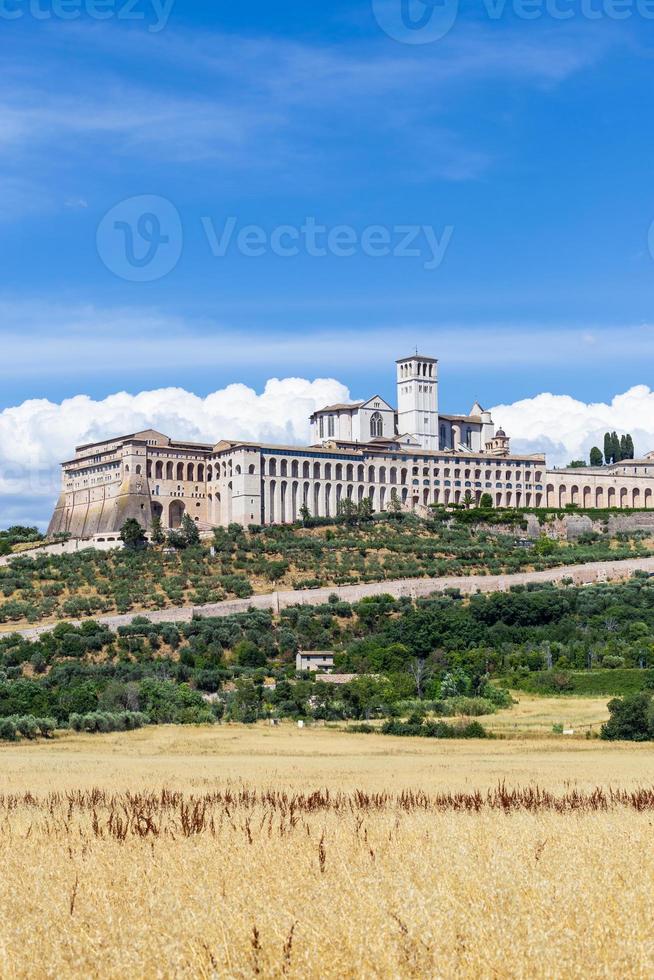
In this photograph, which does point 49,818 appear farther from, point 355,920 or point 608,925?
point 608,925

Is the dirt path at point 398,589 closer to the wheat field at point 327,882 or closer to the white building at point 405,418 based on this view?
the white building at point 405,418

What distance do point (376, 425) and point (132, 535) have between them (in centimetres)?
3842

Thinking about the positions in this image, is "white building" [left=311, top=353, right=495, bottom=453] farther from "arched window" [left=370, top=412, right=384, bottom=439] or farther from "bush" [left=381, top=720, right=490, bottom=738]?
"bush" [left=381, top=720, right=490, bottom=738]

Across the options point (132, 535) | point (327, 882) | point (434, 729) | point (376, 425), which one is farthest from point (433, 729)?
point (376, 425)

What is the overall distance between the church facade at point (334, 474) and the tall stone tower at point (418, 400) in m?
0.11

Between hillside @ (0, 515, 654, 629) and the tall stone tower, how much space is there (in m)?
24.9

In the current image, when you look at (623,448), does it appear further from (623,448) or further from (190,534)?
(190,534)

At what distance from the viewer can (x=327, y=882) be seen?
9.89m

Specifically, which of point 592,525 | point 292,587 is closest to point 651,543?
point 592,525

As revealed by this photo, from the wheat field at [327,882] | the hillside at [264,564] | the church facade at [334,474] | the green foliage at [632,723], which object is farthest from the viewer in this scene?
the church facade at [334,474]

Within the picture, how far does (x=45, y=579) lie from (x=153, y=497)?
23914mm

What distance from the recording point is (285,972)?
25.0 ft

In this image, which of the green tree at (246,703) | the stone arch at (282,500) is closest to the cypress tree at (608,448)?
the stone arch at (282,500)

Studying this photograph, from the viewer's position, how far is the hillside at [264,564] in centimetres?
7888
